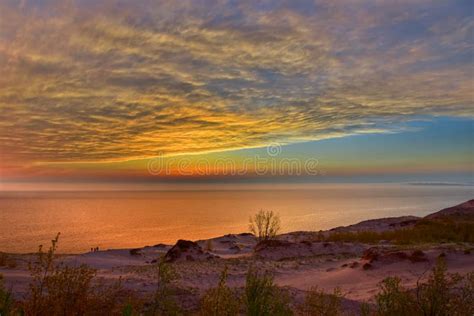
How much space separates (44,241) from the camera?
1732 inches

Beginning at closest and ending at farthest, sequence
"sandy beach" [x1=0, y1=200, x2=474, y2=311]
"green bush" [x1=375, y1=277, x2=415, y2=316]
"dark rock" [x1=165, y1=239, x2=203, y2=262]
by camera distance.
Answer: "green bush" [x1=375, y1=277, x2=415, y2=316] → "sandy beach" [x1=0, y1=200, x2=474, y2=311] → "dark rock" [x1=165, y1=239, x2=203, y2=262]

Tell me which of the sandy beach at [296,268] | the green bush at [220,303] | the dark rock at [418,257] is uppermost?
the green bush at [220,303]

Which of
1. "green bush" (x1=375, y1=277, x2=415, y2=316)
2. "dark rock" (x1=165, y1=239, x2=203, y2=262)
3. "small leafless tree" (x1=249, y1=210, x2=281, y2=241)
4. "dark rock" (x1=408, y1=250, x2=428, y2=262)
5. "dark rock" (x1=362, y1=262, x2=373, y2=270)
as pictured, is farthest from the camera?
"small leafless tree" (x1=249, y1=210, x2=281, y2=241)

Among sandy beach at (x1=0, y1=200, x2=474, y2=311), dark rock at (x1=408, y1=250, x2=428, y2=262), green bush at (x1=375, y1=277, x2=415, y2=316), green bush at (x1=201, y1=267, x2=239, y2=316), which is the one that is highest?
green bush at (x1=201, y1=267, x2=239, y2=316)

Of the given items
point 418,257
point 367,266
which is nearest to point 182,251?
point 367,266

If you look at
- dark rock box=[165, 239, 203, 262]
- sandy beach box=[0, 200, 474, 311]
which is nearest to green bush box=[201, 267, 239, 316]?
sandy beach box=[0, 200, 474, 311]

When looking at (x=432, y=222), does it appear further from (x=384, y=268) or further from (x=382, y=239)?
(x=384, y=268)

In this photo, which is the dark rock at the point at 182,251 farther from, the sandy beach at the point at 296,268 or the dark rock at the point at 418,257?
the dark rock at the point at 418,257

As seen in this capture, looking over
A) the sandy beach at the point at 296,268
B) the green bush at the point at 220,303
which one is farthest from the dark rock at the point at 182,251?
the green bush at the point at 220,303

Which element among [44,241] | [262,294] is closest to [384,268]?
[262,294]

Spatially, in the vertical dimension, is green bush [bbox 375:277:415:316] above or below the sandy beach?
above

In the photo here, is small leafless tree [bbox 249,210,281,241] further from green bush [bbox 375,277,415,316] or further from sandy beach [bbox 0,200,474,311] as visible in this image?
green bush [bbox 375,277,415,316]

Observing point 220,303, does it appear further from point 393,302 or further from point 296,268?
point 296,268

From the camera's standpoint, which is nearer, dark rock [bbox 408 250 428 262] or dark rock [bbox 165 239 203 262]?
dark rock [bbox 408 250 428 262]
